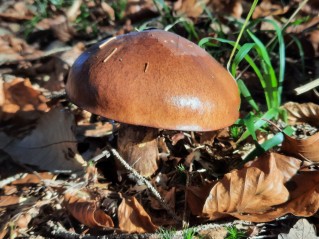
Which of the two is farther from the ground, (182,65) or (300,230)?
(182,65)

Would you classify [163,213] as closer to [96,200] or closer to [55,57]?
[96,200]

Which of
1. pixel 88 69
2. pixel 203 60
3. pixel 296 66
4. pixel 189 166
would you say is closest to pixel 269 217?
pixel 189 166

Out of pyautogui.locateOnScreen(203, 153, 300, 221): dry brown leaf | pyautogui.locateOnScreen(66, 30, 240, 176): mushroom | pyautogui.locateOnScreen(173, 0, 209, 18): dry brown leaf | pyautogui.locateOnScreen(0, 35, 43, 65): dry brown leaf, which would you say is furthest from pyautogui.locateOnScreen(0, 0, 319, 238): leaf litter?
pyautogui.locateOnScreen(173, 0, 209, 18): dry brown leaf

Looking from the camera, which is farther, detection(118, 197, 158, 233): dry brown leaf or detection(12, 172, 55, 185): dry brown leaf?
detection(12, 172, 55, 185): dry brown leaf

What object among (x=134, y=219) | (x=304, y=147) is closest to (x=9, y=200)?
(x=134, y=219)

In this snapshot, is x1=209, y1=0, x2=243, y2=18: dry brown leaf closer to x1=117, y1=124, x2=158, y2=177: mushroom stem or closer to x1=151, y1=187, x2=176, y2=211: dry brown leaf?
x1=117, y1=124, x2=158, y2=177: mushroom stem

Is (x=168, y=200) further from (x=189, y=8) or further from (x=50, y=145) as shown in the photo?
(x=189, y=8)

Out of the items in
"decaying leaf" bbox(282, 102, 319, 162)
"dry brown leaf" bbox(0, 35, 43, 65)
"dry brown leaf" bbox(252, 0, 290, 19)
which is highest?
"dry brown leaf" bbox(252, 0, 290, 19)

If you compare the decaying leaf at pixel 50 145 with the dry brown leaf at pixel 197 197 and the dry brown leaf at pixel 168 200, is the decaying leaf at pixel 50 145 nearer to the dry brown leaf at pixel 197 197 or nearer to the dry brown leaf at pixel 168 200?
the dry brown leaf at pixel 168 200
